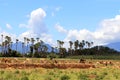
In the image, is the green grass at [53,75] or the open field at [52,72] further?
the open field at [52,72]

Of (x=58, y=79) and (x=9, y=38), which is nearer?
(x=58, y=79)

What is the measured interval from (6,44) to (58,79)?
16856cm

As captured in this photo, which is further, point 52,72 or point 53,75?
point 52,72

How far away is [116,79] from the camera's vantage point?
28781mm

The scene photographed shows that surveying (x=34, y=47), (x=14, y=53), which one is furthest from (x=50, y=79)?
(x=34, y=47)

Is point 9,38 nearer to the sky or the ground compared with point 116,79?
nearer to the sky

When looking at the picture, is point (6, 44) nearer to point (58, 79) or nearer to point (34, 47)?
point (34, 47)

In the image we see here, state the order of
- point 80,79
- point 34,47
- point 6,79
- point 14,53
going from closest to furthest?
point 6,79
point 80,79
point 14,53
point 34,47

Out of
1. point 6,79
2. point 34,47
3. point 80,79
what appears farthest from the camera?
point 34,47

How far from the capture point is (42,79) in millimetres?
26844

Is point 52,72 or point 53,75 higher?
point 52,72

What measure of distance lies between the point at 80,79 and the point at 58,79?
174 cm

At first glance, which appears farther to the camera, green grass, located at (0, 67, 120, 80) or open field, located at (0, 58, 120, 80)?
open field, located at (0, 58, 120, 80)

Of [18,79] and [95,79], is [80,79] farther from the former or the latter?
[18,79]
